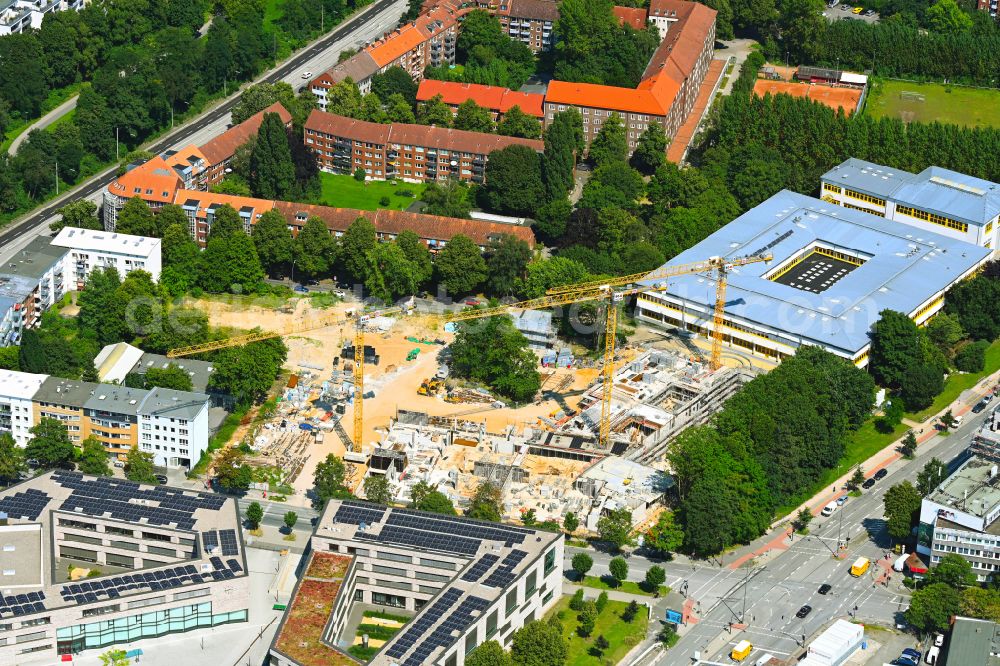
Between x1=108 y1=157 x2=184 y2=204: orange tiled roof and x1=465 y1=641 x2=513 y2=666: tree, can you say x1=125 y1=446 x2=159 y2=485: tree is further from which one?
x1=108 y1=157 x2=184 y2=204: orange tiled roof

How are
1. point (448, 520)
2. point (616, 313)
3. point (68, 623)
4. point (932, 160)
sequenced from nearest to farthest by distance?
point (68, 623), point (448, 520), point (616, 313), point (932, 160)

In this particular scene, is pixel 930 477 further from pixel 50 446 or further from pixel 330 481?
pixel 50 446

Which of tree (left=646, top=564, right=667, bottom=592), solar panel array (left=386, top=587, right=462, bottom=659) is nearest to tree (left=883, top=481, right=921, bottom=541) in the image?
tree (left=646, top=564, right=667, bottom=592)

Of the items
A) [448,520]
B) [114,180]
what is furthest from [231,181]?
[448,520]

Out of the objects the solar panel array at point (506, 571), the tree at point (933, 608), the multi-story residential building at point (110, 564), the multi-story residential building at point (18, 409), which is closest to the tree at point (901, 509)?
the tree at point (933, 608)

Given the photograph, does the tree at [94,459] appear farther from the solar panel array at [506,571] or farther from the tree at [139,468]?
the solar panel array at [506,571]

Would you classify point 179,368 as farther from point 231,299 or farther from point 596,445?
point 596,445

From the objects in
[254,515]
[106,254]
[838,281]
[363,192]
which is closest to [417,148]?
[363,192]
